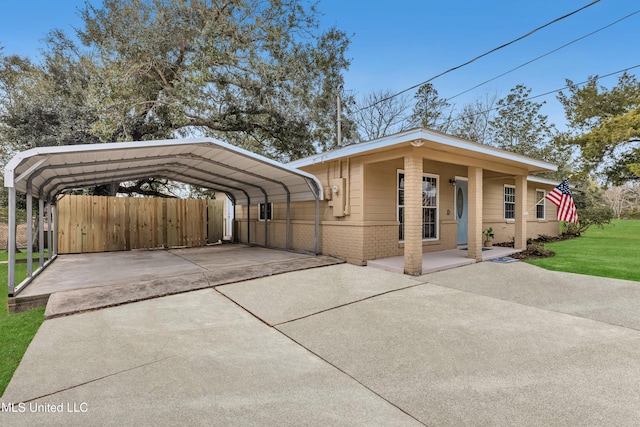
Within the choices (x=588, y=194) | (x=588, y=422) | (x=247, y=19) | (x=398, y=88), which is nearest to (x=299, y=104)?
(x=247, y=19)

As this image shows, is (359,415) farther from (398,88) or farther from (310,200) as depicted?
(398,88)

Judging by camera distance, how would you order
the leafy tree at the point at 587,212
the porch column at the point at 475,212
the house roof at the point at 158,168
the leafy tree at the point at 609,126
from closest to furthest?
the house roof at the point at 158,168 < the porch column at the point at 475,212 < the leafy tree at the point at 609,126 < the leafy tree at the point at 587,212

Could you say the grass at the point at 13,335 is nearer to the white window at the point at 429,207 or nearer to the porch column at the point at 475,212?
the porch column at the point at 475,212

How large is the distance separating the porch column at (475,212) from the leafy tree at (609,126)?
10662mm

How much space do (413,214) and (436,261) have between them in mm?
1801

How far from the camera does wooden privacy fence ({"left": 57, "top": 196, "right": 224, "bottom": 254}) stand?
31.5ft

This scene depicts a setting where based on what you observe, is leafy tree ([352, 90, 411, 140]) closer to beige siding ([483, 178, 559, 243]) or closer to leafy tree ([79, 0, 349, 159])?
leafy tree ([79, 0, 349, 159])

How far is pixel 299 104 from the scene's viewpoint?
43.5 feet

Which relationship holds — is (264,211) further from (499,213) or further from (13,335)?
(499,213)

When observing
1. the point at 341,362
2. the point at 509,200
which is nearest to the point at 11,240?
the point at 341,362

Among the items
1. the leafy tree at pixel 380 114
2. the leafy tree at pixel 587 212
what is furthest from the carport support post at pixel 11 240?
the leafy tree at pixel 587 212

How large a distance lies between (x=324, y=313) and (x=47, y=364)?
2876 millimetres

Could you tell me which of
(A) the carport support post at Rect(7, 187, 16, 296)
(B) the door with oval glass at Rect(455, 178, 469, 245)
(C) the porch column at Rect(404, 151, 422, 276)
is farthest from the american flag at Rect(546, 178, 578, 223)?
(A) the carport support post at Rect(7, 187, 16, 296)

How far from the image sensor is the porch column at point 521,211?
930cm
